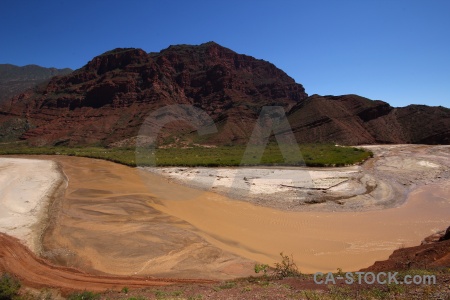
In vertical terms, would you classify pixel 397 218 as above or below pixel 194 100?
Answer: below

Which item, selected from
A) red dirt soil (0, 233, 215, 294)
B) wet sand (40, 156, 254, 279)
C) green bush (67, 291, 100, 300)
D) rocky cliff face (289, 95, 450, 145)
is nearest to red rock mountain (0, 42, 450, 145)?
rocky cliff face (289, 95, 450, 145)

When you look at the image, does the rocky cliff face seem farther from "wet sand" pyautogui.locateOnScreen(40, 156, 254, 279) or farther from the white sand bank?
"wet sand" pyautogui.locateOnScreen(40, 156, 254, 279)

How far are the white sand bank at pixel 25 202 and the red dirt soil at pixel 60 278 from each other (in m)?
1.47

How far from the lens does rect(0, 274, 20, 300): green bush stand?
812 centimetres

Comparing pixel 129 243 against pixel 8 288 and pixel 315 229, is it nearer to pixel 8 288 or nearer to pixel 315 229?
pixel 8 288

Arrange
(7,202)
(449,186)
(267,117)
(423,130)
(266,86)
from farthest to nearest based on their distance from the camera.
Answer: (266,86) < (267,117) < (423,130) < (449,186) < (7,202)

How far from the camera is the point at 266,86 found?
14788 cm

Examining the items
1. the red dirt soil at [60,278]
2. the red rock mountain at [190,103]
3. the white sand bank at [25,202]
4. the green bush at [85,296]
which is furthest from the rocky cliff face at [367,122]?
the green bush at [85,296]

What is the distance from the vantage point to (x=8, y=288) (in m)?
8.25

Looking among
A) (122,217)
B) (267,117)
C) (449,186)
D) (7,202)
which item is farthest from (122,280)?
(267,117)

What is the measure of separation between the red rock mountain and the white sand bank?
2131 inches

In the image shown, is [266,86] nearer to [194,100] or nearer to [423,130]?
[194,100]

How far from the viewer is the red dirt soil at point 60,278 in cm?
954

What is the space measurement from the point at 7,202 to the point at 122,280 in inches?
572
